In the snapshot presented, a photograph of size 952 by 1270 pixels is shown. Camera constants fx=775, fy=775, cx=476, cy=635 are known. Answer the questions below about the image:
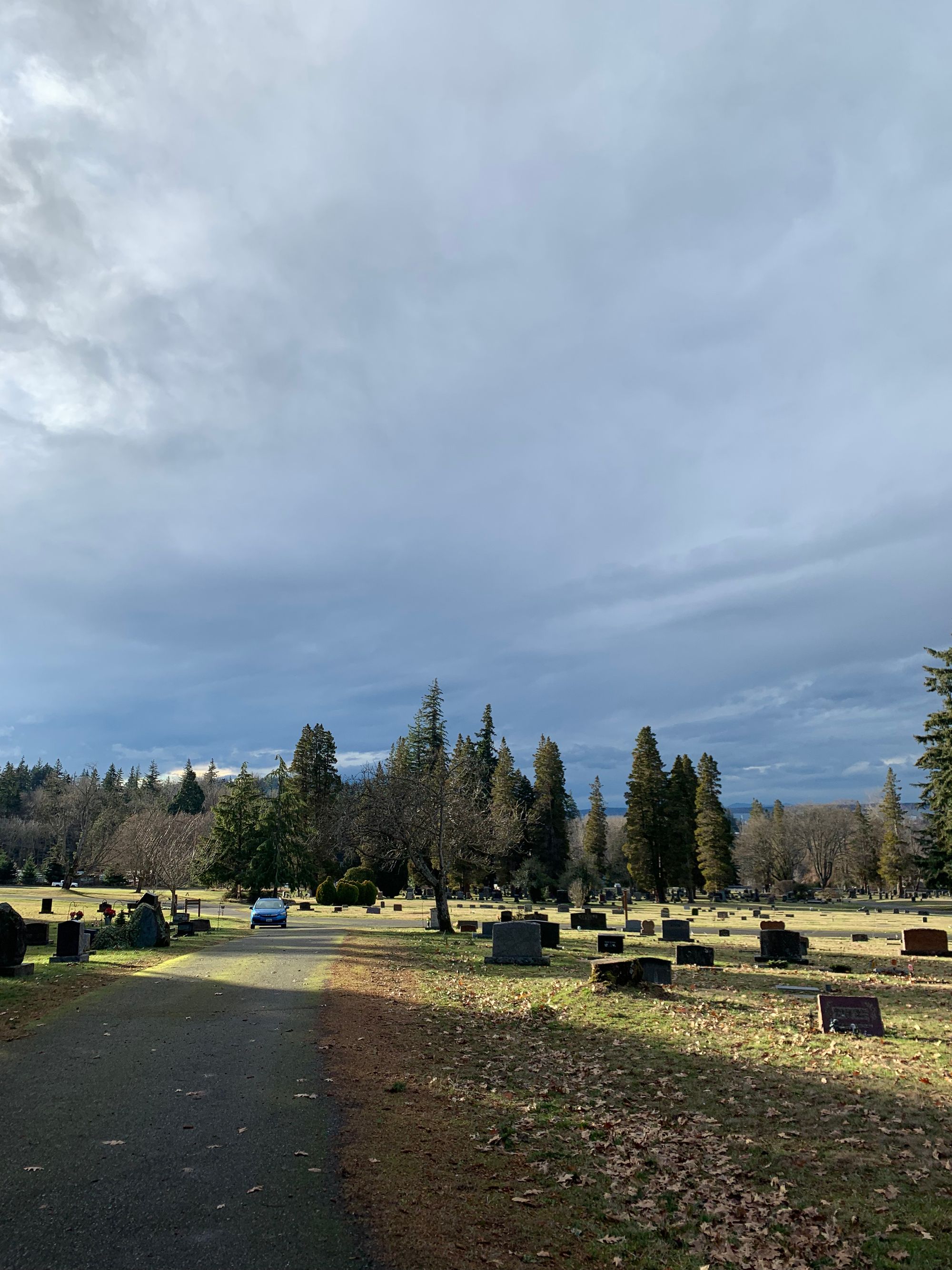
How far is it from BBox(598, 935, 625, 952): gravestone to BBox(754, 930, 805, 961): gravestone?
12.6 ft

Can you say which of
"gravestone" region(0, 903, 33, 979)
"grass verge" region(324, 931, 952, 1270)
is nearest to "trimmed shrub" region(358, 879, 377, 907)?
"gravestone" region(0, 903, 33, 979)

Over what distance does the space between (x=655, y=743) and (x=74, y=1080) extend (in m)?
75.6

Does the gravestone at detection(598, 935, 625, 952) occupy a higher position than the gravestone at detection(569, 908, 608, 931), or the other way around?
the gravestone at detection(598, 935, 625, 952)

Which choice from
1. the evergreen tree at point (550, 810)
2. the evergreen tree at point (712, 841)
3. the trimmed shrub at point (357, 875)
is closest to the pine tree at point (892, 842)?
the evergreen tree at point (712, 841)

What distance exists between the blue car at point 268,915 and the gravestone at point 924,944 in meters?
25.9

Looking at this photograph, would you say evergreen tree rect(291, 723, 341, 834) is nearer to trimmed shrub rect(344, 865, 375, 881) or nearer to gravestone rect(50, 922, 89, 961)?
trimmed shrub rect(344, 865, 375, 881)

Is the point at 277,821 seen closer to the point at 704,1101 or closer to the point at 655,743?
the point at 655,743

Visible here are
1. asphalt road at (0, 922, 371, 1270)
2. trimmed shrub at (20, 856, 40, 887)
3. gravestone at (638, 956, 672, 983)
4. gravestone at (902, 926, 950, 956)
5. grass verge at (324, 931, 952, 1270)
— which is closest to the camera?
asphalt road at (0, 922, 371, 1270)

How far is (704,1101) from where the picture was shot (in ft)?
27.9

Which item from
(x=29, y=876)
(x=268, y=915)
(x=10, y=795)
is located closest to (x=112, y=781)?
(x=10, y=795)

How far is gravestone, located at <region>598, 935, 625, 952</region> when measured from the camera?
23000 millimetres

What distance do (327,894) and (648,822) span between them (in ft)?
116

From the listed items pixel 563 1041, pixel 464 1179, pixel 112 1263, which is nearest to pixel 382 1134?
pixel 464 1179

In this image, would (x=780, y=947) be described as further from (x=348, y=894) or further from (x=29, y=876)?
(x=29, y=876)
